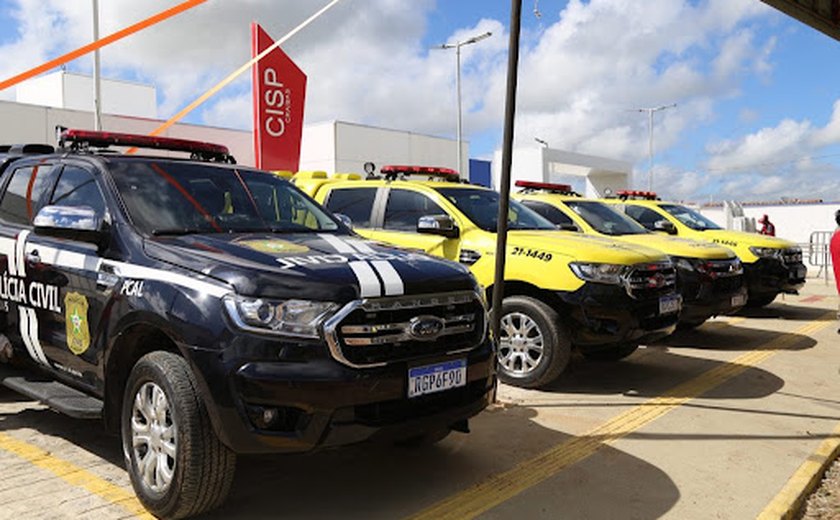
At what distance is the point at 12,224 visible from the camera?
471 centimetres

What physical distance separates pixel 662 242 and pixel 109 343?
22.2 feet

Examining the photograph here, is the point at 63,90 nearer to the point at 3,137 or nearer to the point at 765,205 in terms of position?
the point at 3,137

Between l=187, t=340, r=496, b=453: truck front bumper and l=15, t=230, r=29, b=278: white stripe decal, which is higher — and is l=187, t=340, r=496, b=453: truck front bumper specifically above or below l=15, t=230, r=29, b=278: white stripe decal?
below

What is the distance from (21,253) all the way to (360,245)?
7.18ft

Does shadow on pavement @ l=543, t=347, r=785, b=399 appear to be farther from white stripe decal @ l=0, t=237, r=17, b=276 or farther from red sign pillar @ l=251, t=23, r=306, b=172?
red sign pillar @ l=251, t=23, r=306, b=172

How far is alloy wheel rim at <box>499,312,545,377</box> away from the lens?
598 centimetres

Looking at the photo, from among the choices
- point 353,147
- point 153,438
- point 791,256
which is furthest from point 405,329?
point 353,147

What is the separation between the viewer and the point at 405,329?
3.34 metres

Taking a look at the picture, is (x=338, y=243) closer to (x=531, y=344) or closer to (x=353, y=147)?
(x=531, y=344)

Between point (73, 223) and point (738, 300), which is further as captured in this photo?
point (738, 300)

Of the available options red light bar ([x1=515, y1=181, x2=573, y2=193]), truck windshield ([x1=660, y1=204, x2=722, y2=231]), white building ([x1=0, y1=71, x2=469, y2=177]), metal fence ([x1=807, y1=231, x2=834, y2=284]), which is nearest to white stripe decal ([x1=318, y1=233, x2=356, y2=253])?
red light bar ([x1=515, y1=181, x2=573, y2=193])

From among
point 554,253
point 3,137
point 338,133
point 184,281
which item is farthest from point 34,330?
point 338,133

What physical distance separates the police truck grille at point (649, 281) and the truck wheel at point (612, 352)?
567 millimetres

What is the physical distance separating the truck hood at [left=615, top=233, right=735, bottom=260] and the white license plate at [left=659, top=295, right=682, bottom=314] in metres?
1.55
